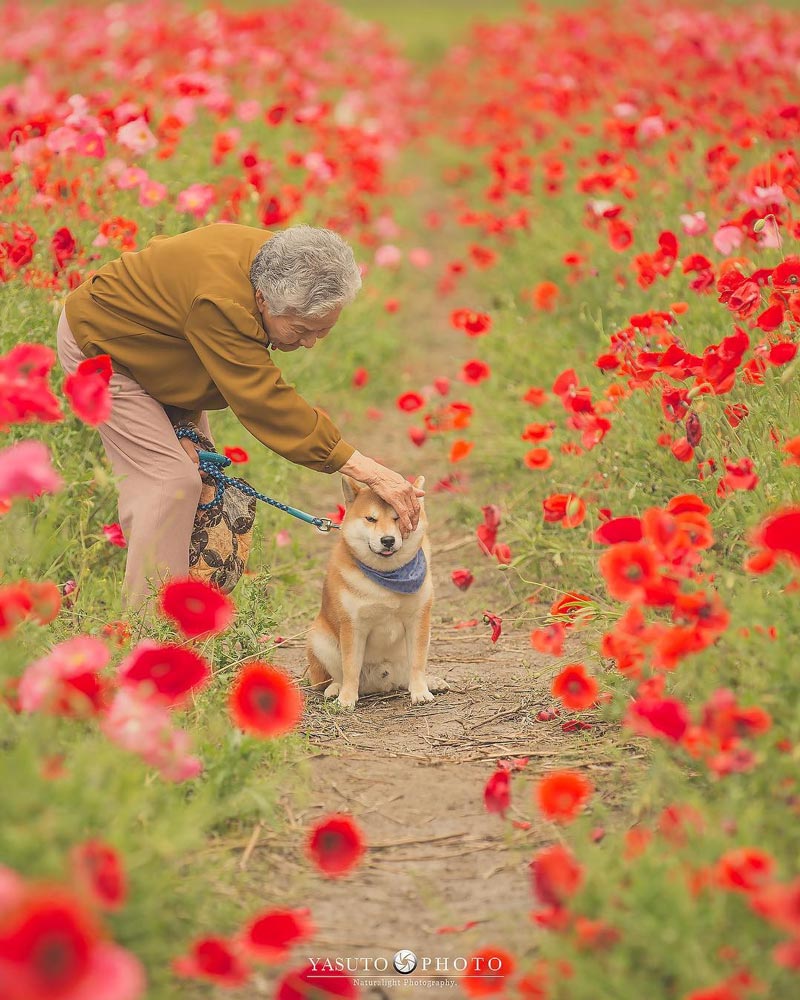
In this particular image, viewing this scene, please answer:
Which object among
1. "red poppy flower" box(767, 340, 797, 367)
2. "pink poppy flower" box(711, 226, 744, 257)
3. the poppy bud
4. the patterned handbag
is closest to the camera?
"red poppy flower" box(767, 340, 797, 367)

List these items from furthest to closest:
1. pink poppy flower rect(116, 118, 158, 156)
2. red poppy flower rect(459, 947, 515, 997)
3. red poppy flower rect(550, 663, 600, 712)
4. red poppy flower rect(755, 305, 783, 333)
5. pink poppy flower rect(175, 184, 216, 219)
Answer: pink poppy flower rect(175, 184, 216, 219), pink poppy flower rect(116, 118, 158, 156), red poppy flower rect(755, 305, 783, 333), red poppy flower rect(550, 663, 600, 712), red poppy flower rect(459, 947, 515, 997)

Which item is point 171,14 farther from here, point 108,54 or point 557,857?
point 557,857

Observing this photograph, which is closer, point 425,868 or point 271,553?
point 425,868

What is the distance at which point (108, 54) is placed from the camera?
8.57 metres

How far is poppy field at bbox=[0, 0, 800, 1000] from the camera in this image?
6.83ft

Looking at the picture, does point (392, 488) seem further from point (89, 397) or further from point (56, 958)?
point (56, 958)

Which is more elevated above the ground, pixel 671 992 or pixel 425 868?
pixel 671 992

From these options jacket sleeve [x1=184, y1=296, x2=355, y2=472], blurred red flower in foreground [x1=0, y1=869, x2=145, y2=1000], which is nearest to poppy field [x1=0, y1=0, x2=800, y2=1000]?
blurred red flower in foreground [x1=0, y1=869, x2=145, y2=1000]

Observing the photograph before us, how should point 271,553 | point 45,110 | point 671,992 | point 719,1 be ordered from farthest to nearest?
point 719,1
point 45,110
point 271,553
point 671,992

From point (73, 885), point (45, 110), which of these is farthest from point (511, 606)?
point (45, 110)

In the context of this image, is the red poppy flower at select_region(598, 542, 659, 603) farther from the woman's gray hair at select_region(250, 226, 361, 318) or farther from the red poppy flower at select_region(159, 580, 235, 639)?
the woman's gray hair at select_region(250, 226, 361, 318)

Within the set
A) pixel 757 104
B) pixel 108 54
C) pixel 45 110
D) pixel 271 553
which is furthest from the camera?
pixel 108 54

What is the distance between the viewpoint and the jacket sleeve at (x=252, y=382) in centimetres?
354

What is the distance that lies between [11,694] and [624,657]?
1.34 m
